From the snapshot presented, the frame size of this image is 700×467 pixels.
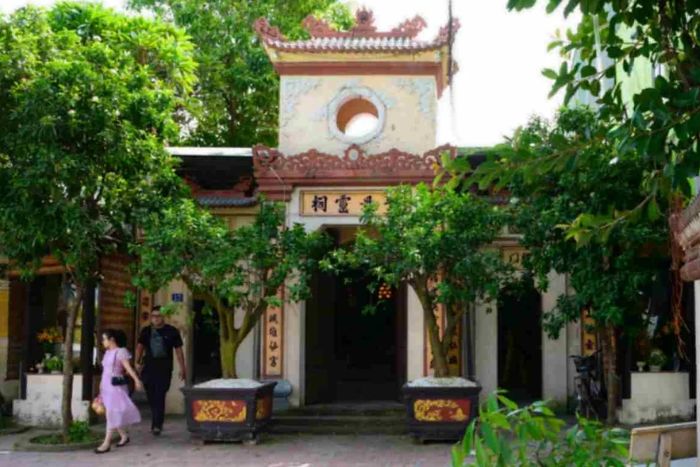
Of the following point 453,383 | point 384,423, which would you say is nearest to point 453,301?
point 453,383

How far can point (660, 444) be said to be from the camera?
5.57 m

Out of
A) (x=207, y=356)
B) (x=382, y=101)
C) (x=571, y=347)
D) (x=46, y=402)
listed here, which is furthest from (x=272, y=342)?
(x=207, y=356)

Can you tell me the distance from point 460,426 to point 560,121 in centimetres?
378

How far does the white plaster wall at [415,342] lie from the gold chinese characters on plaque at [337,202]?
135 cm

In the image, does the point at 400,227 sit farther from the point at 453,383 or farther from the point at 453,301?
the point at 453,383

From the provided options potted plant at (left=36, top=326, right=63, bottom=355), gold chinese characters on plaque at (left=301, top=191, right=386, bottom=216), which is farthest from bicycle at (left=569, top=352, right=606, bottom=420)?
potted plant at (left=36, top=326, right=63, bottom=355)

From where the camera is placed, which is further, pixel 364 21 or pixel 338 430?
pixel 364 21

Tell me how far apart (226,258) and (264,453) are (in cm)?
226

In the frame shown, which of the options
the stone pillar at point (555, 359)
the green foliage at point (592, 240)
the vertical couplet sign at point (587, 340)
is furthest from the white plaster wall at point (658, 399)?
the stone pillar at point (555, 359)

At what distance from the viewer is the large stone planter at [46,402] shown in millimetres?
12867

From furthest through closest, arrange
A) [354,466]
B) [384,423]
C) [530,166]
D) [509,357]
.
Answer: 1. [509,357]
2. [384,423]
3. [354,466]
4. [530,166]

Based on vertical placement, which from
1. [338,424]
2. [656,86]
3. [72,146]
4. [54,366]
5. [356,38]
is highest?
[356,38]

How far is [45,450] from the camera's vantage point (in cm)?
1084

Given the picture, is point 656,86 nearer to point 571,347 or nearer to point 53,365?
point 571,347
